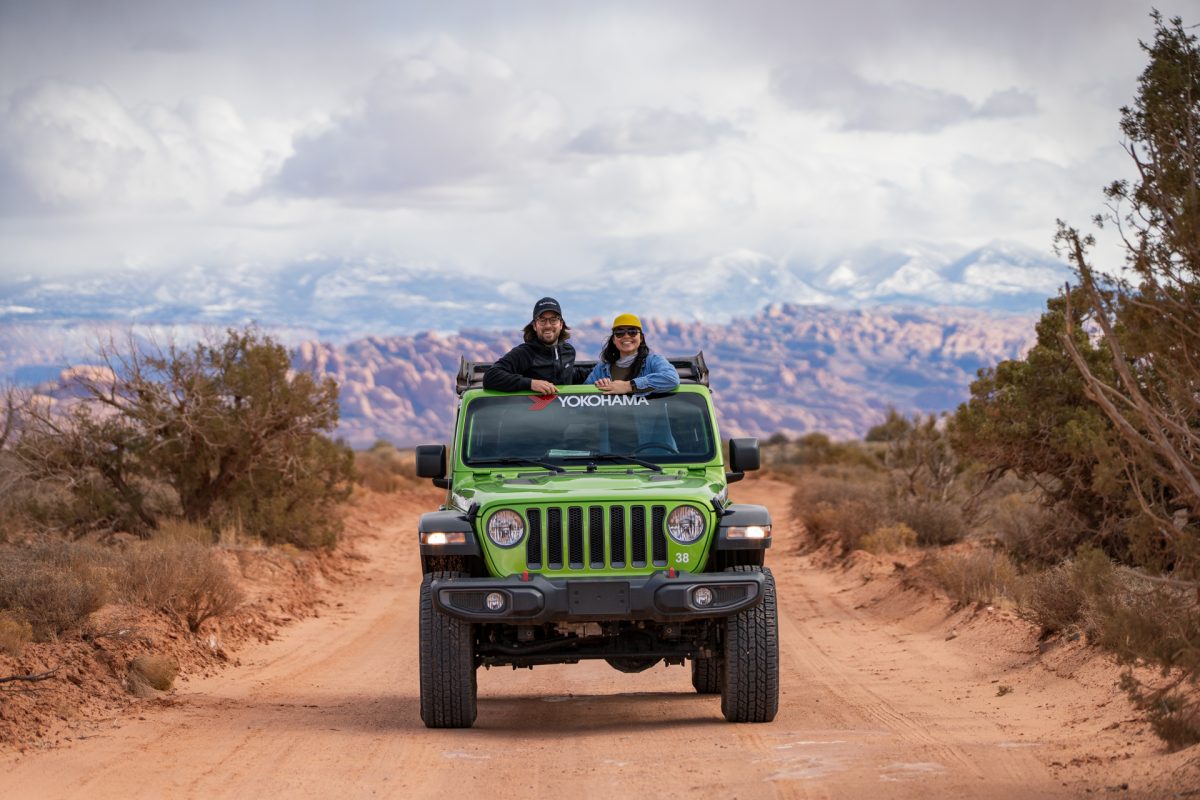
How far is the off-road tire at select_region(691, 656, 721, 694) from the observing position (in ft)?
34.2

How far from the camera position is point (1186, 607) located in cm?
650

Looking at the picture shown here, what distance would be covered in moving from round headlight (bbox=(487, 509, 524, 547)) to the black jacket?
1.74 m

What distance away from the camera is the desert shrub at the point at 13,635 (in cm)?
1020

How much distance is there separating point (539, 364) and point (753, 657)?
2984mm

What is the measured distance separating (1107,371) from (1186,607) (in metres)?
9.68

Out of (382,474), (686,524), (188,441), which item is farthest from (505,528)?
(382,474)

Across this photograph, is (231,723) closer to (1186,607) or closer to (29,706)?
(29,706)

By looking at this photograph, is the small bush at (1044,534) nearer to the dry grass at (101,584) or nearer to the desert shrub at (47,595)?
the dry grass at (101,584)

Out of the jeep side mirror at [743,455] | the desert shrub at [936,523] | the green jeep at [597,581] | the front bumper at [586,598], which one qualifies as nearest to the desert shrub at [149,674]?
the green jeep at [597,581]

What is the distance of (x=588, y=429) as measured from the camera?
10.0 meters

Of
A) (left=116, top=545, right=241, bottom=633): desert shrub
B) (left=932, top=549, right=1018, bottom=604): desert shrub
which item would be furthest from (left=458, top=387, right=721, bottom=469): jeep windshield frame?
(left=932, top=549, right=1018, bottom=604): desert shrub

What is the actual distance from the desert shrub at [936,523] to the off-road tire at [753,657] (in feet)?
48.3

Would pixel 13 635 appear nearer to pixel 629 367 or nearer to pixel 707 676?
pixel 629 367

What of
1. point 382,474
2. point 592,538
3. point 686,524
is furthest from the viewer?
point 382,474
